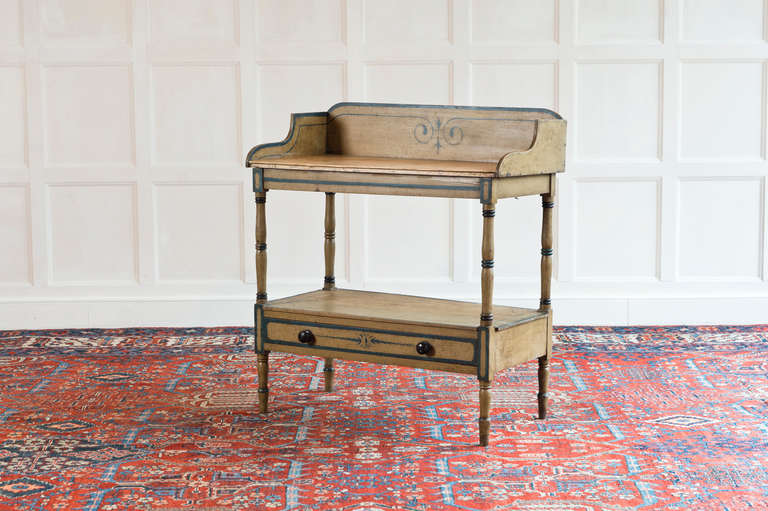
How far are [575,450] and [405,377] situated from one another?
52.8 inches

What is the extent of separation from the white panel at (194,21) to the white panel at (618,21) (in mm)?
2049

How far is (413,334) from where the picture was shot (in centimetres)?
406

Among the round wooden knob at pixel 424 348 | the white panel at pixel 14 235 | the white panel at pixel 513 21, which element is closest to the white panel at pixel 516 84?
the white panel at pixel 513 21

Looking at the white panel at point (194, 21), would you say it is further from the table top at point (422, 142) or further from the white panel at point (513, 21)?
the table top at point (422, 142)

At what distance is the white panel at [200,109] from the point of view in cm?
626

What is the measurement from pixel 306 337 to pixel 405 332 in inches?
18.0

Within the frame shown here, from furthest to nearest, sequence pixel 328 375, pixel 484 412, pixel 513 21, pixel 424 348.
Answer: pixel 513 21 → pixel 328 375 → pixel 424 348 → pixel 484 412

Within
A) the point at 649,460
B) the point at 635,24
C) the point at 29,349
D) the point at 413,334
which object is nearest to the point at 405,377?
the point at 413,334

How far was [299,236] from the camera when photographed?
250 inches

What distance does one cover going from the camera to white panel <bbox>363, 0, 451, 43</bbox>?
20.2 feet

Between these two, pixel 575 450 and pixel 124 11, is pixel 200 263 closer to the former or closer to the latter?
pixel 124 11

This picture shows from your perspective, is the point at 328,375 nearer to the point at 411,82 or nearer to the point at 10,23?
the point at 411,82

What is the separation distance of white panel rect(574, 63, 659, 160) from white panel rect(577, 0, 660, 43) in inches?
6.2

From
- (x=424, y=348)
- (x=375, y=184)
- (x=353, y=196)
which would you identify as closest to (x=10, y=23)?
(x=353, y=196)
